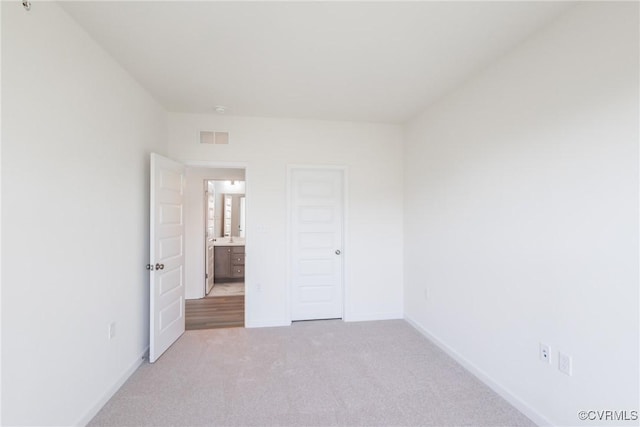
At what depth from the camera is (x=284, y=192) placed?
377 centimetres

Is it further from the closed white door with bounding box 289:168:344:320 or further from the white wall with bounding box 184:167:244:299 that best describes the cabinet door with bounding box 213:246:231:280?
the closed white door with bounding box 289:168:344:320

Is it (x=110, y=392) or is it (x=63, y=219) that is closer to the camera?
(x=63, y=219)

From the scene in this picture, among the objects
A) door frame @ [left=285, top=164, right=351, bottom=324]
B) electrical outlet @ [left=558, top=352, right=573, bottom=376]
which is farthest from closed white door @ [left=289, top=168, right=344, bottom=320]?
electrical outlet @ [left=558, top=352, right=573, bottom=376]

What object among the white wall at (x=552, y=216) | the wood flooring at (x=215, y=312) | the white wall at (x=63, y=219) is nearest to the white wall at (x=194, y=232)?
the wood flooring at (x=215, y=312)

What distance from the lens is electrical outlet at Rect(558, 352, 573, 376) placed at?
5.81ft

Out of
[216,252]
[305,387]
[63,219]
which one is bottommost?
[305,387]

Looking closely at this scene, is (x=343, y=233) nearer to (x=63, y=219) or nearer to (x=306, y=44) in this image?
(x=306, y=44)

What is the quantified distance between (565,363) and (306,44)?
2.72m

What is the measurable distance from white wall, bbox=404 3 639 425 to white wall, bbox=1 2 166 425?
3.02 m

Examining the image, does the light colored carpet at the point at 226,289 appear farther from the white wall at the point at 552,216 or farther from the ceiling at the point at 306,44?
the white wall at the point at 552,216

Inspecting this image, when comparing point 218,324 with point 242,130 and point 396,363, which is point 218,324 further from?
point 242,130

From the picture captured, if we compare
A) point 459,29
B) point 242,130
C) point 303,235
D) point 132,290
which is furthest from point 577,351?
point 242,130

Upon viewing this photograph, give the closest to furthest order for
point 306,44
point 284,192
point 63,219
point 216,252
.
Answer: point 63,219 → point 306,44 → point 284,192 → point 216,252

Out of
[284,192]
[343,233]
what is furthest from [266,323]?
[284,192]
